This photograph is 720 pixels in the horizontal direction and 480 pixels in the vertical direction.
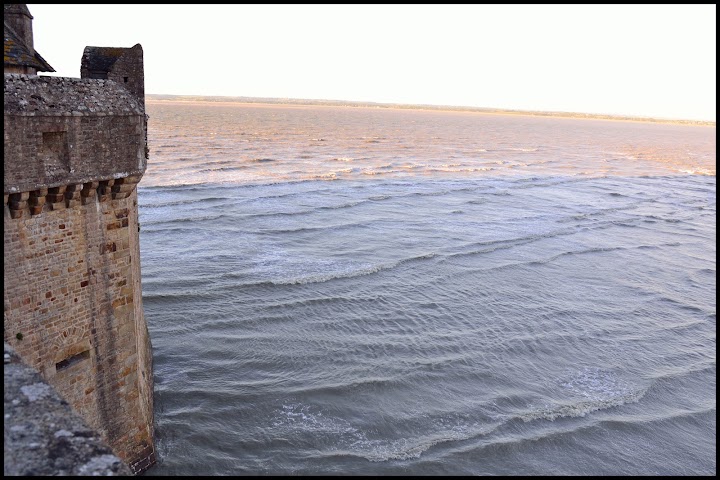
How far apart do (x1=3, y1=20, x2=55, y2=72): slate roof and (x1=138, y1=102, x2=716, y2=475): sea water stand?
7.78 meters

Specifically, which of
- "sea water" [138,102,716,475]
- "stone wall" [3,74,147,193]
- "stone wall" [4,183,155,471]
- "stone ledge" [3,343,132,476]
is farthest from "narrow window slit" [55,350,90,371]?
"stone ledge" [3,343,132,476]

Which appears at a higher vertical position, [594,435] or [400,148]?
[400,148]

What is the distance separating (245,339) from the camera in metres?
17.0

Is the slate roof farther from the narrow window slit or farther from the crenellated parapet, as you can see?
the narrow window slit

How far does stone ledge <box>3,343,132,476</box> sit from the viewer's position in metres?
3.95

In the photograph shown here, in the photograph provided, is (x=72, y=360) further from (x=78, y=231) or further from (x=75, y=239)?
(x=78, y=231)

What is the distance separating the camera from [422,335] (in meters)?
17.7

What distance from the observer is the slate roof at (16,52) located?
9867 mm

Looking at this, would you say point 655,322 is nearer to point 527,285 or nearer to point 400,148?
point 527,285

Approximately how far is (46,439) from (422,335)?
46.4 ft

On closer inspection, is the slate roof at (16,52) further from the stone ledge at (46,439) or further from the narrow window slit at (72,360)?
the stone ledge at (46,439)

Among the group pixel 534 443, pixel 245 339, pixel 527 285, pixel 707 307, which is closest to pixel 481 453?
pixel 534 443

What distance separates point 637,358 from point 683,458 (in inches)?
180

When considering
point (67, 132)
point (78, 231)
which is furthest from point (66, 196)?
point (67, 132)
